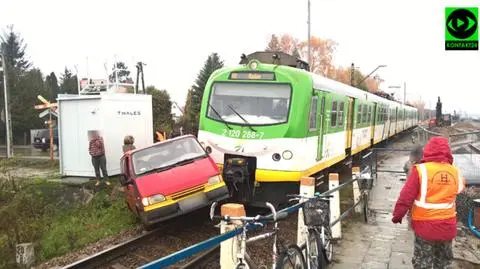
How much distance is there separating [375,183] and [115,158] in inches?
296

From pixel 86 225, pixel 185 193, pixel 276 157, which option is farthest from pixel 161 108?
pixel 185 193

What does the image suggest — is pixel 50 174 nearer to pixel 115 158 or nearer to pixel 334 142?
pixel 115 158

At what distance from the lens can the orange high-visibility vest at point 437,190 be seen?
4.60m

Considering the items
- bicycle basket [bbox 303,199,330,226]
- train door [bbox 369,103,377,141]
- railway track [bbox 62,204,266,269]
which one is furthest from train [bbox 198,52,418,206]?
train door [bbox 369,103,377,141]

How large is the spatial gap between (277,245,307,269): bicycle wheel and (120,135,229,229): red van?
139 inches

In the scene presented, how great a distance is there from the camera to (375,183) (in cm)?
1320

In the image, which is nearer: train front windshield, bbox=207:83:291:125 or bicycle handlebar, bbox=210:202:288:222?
bicycle handlebar, bbox=210:202:288:222

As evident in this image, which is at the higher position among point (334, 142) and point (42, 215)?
point (334, 142)

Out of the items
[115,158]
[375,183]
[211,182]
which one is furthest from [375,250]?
[115,158]

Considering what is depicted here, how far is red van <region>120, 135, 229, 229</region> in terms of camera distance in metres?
8.21

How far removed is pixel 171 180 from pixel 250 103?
230 centimetres

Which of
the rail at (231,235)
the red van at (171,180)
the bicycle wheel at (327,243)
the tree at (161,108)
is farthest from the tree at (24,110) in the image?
the bicycle wheel at (327,243)

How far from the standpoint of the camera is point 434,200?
15.1 feet

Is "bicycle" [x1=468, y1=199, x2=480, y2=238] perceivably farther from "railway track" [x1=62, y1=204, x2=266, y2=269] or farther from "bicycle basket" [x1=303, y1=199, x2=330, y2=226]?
"railway track" [x1=62, y1=204, x2=266, y2=269]
